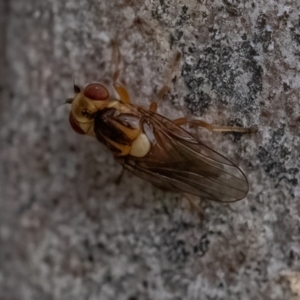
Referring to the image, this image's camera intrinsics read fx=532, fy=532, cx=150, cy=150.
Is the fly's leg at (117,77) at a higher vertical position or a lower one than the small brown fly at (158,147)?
higher

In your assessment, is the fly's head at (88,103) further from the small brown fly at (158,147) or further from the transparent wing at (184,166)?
the transparent wing at (184,166)

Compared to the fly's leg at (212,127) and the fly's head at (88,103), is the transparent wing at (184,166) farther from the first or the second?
the fly's head at (88,103)

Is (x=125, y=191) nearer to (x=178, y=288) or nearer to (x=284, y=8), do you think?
(x=178, y=288)

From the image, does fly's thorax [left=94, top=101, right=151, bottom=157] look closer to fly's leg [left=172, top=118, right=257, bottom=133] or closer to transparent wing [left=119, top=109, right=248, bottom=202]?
transparent wing [left=119, top=109, right=248, bottom=202]

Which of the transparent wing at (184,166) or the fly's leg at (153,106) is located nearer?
the transparent wing at (184,166)

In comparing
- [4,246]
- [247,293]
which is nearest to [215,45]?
[247,293]

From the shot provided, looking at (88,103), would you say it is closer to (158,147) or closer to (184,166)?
(158,147)

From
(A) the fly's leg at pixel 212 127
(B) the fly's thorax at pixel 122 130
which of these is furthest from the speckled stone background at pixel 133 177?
(B) the fly's thorax at pixel 122 130

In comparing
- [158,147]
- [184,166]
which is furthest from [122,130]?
[184,166]
